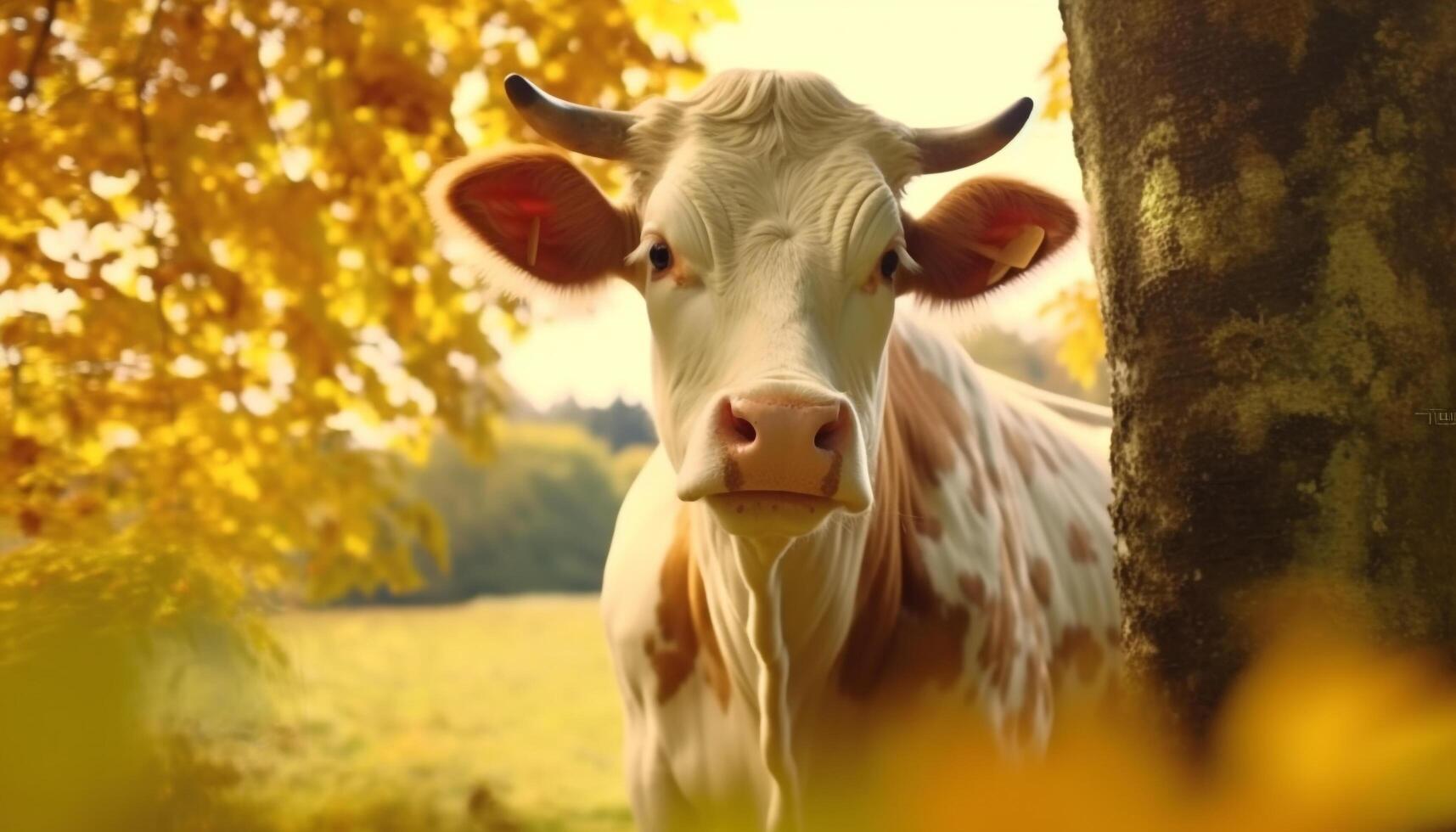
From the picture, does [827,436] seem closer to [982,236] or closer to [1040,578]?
[982,236]

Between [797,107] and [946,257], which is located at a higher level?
[797,107]

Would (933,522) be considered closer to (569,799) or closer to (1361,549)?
(1361,549)

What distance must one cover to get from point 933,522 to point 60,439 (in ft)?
8.78

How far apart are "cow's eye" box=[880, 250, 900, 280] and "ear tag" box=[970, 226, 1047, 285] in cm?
32

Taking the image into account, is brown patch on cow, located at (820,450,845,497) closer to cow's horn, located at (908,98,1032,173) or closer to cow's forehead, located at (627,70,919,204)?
cow's forehead, located at (627,70,919,204)

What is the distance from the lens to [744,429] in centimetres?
195

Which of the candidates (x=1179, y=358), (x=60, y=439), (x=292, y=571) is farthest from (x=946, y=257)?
(x=60, y=439)

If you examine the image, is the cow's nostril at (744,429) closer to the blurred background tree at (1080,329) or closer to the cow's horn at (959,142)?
the cow's horn at (959,142)

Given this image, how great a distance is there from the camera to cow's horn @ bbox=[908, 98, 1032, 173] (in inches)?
96.5

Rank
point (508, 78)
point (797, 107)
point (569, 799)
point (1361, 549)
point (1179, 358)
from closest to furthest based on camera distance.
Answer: point (1361, 549)
point (1179, 358)
point (508, 78)
point (797, 107)
point (569, 799)

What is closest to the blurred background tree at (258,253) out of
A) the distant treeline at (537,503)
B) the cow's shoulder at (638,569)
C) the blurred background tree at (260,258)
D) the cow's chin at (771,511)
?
the blurred background tree at (260,258)

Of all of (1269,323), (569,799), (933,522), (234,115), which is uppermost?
(234,115)

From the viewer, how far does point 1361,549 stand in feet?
5.24

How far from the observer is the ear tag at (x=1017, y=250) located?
2570 mm
